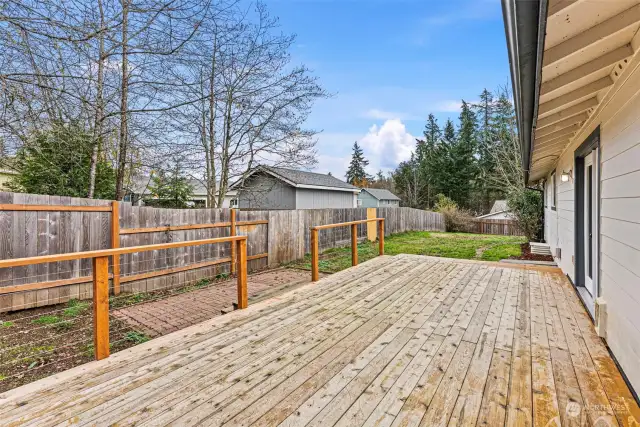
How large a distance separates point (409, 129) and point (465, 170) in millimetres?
8465

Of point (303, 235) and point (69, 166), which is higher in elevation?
point (69, 166)

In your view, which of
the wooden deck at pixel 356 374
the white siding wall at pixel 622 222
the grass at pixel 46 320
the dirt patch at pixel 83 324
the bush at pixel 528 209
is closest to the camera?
the wooden deck at pixel 356 374

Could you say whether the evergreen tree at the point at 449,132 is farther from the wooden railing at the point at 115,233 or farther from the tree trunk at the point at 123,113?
the tree trunk at the point at 123,113

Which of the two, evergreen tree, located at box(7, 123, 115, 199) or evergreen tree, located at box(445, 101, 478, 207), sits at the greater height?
evergreen tree, located at box(445, 101, 478, 207)

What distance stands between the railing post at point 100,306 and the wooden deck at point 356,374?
0.12 metres

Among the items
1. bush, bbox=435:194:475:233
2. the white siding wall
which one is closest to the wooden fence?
bush, bbox=435:194:475:233

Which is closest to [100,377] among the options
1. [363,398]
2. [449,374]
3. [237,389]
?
[237,389]

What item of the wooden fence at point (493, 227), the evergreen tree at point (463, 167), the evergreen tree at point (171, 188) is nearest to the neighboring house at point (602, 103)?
the evergreen tree at point (171, 188)

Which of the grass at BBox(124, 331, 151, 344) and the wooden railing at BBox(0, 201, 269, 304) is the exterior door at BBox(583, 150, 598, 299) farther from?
the wooden railing at BBox(0, 201, 269, 304)

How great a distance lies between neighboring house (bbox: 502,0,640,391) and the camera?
55.6 inches

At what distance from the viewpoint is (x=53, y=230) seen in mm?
4309

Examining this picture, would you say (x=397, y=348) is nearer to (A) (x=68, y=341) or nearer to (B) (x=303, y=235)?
(A) (x=68, y=341)

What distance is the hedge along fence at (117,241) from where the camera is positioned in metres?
4.03

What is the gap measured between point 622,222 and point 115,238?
5940 millimetres
